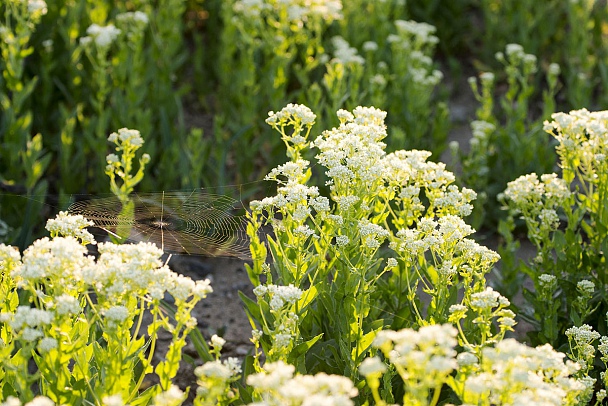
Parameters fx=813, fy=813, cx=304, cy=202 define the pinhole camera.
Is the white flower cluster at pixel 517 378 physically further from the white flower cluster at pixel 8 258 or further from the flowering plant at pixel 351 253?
the white flower cluster at pixel 8 258

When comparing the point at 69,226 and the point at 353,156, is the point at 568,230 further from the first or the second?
the point at 69,226

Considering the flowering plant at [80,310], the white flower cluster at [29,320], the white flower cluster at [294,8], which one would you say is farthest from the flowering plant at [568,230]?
the white flower cluster at [294,8]

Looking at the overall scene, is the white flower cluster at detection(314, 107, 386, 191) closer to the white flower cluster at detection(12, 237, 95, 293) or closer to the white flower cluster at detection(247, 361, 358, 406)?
the white flower cluster at detection(12, 237, 95, 293)

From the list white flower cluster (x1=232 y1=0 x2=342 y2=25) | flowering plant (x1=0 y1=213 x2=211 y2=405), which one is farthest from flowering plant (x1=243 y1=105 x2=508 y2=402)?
white flower cluster (x1=232 y1=0 x2=342 y2=25)

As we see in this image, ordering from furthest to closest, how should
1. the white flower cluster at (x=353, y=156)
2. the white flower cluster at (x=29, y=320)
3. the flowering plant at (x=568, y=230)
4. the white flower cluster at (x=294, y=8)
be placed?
1. the white flower cluster at (x=294, y=8)
2. the flowering plant at (x=568, y=230)
3. the white flower cluster at (x=353, y=156)
4. the white flower cluster at (x=29, y=320)

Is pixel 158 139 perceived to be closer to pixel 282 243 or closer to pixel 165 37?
pixel 165 37

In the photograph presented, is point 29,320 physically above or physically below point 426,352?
below

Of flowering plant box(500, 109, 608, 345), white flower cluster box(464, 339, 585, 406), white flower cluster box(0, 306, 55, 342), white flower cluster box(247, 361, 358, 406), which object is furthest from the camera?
flowering plant box(500, 109, 608, 345)

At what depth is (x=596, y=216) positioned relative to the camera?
12.4 feet

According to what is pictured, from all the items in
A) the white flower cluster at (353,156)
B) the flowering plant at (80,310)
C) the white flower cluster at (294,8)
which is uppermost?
the white flower cluster at (294,8)

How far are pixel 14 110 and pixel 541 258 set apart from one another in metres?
3.18

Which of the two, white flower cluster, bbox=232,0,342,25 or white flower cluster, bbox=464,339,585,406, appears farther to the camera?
white flower cluster, bbox=232,0,342,25

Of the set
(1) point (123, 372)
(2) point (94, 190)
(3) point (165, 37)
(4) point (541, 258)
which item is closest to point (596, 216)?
(4) point (541, 258)

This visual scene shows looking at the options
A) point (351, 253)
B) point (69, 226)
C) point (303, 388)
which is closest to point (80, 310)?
point (69, 226)
